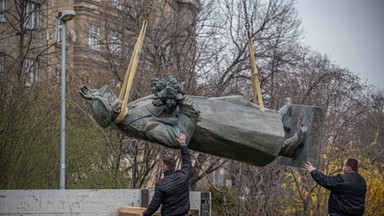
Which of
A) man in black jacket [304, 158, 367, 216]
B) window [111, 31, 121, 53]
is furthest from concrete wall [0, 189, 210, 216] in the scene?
window [111, 31, 121, 53]

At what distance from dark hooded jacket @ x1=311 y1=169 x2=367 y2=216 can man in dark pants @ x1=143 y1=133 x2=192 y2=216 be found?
5.29 ft

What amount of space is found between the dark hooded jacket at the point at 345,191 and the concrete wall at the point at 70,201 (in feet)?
10.6

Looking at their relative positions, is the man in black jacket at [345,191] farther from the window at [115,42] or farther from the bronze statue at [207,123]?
the window at [115,42]

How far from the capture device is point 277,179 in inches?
623

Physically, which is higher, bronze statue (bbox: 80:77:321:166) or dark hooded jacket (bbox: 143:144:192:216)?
bronze statue (bbox: 80:77:321:166)

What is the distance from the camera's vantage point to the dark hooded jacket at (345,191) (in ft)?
27.1

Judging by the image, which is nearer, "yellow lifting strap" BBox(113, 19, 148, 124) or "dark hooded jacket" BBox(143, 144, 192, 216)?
"yellow lifting strap" BBox(113, 19, 148, 124)

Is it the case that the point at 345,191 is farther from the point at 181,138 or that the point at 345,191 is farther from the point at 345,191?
the point at 181,138

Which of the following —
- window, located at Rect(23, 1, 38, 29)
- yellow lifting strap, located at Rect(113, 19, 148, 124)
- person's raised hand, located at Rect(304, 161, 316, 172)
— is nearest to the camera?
yellow lifting strap, located at Rect(113, 19, 148, 124)

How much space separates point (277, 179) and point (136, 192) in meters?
5.57

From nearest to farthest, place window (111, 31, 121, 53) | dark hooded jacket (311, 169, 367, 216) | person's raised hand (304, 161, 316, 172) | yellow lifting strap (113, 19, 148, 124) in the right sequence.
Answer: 1. yellow lifting strap (113, 19, 148, 124)
2. person's raised hand (304, 161, 316, 172)
3. dark hooded jacket (311, 169, 367, 216)
4. window (111, 31, 121, 53)

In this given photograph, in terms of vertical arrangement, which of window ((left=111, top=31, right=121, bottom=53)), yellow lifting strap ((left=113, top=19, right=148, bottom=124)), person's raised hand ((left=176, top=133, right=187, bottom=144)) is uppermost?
window ((left=111, top=31, right=121, bottom=53))

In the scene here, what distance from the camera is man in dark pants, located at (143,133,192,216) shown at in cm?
802

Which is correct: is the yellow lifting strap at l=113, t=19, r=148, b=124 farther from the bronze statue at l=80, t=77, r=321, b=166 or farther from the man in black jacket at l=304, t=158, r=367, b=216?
the man in black jacket at l=304, t=158, r=367, b=216
